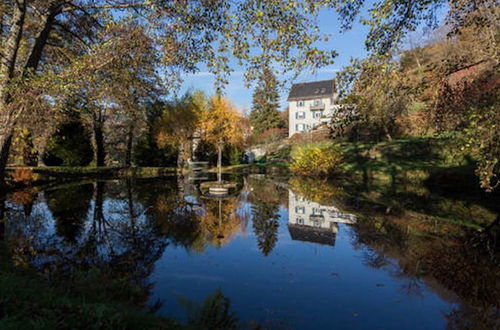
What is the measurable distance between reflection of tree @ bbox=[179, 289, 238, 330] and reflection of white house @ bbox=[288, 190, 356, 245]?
15.4ft

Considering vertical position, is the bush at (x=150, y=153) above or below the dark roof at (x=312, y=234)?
above

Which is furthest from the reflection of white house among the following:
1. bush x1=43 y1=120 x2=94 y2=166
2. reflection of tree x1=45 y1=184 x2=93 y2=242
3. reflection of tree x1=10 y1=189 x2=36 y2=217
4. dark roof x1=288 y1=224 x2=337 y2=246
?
bush x1=43 y1=120 x2=94 y2=166

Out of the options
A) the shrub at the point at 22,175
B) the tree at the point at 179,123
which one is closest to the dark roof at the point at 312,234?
the shrub at the point at 22,175

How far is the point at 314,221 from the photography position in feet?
35.7

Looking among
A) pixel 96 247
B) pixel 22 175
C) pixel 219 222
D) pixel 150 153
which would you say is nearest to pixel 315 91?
pixel 150 153

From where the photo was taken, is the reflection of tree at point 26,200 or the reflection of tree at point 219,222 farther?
the reflection of tree at point 26,200

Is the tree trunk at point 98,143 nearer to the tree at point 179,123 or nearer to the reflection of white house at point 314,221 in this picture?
the tree at point 179,123

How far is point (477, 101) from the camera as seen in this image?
955cm

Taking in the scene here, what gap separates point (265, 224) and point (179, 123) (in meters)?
24.1

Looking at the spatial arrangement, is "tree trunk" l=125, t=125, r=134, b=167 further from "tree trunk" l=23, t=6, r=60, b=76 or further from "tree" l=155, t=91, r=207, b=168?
"tree trunk" l=23, t=6, r=60, b=76

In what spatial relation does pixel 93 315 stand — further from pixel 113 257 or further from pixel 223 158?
pixel 223 158

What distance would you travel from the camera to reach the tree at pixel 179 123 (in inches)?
1264

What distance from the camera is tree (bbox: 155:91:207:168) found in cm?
3209

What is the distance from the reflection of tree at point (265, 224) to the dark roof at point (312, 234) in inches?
23.9
